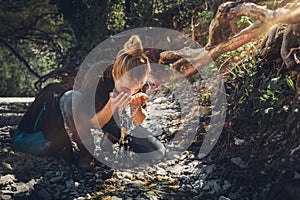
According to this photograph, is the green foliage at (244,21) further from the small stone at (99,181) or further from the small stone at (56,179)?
the small stone at (56,179)

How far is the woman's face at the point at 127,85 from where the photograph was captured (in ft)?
11.4

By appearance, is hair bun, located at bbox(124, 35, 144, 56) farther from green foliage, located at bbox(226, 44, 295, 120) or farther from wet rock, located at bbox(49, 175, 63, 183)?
wet rock, located at bbox(49, 175, 63, 183)

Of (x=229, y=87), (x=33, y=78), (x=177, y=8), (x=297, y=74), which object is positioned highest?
(x=177, y=8)

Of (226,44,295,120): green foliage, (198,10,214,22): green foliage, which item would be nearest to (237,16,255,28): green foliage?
(226,44,295,120): green foliage

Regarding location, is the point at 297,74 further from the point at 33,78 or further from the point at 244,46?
the point at 33,78

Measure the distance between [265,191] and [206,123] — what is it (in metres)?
1.70

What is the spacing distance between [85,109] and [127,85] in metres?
0.52

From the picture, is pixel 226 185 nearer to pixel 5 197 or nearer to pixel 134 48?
pixel 134 48

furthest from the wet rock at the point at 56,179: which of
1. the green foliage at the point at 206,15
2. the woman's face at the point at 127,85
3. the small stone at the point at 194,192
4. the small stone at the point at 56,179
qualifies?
the green foliage at the point at 206,15

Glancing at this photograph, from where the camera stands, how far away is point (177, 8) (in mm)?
8008

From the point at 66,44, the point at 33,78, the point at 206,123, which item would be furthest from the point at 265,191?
the point at 33,78

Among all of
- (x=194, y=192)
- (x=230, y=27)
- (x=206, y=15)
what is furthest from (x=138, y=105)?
(x=206, y=15)

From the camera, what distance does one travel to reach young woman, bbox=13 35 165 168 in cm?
349

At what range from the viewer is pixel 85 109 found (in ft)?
12.1
